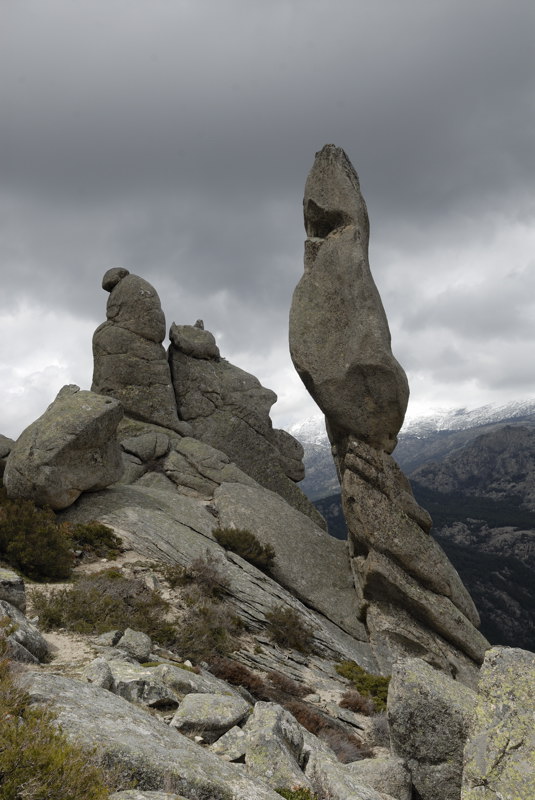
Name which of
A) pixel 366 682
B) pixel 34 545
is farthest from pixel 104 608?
pixel 366 682

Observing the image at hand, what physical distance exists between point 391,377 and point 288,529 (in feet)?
33.2

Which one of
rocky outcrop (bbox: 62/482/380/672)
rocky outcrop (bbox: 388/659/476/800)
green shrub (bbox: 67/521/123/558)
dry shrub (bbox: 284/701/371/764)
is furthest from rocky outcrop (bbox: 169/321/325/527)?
rocky outcrop (bbox: 388/659/476/800)

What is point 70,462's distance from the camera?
878 inches

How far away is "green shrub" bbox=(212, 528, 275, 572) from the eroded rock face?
1376cm

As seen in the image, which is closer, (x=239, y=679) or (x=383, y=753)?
(x=383, y=753)

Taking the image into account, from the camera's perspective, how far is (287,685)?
14.9 metres

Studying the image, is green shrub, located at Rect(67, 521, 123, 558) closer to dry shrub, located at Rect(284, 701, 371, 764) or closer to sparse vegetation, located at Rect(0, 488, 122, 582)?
sparse vegetation, located at Rect(0, 488, 122, 582)

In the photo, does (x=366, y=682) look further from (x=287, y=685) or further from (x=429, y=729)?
(x=429, y=729)

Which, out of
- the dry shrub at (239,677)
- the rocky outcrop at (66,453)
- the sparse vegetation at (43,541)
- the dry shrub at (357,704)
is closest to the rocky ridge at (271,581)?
the dry shrub at (357,704)

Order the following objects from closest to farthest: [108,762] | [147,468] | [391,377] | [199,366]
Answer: [108,762], [391,377], [147,468], [199,366]

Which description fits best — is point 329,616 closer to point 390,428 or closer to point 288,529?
point 288,529

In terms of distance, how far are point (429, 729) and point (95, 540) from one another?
14606 mm

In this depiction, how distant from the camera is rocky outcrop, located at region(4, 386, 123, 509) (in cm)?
2152

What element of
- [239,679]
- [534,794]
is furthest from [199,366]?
[534,794]
